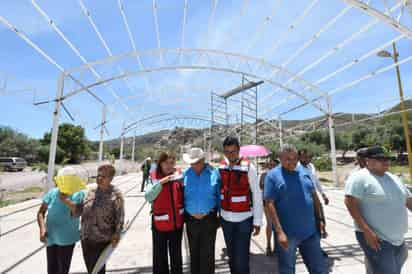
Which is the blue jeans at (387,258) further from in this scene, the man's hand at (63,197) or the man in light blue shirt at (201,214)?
the man's hand at (63,197)

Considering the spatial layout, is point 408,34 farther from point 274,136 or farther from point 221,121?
point 221,121

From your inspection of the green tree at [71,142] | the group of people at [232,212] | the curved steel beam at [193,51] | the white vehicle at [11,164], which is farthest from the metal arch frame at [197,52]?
the green tree at [71,142]

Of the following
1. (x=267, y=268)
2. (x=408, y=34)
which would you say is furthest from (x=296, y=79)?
(x=267, y=268)

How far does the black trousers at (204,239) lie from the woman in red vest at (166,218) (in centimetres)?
15

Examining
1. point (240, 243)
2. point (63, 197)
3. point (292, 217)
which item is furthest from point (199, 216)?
point (63, 197)

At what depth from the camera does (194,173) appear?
2.56m

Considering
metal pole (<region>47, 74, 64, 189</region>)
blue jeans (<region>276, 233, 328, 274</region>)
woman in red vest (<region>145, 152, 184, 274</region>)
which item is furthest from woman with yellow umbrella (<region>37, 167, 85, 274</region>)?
metal pole (<region>47, 74, 64, 189</region>)

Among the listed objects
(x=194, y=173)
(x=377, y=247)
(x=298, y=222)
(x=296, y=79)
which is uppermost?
(x=296, y=79)

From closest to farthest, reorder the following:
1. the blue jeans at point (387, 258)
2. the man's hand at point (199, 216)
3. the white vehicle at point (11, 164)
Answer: the blue jeans at point (387, 258) → the man's hand at point (199, 216) → the white vehicle at point (11, 164)

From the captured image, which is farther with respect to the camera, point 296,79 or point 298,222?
point 296,79

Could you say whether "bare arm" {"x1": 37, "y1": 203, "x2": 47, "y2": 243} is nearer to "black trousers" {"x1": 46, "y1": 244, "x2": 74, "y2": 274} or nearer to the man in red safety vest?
"black trousers" {"x1": 46, "y1": 244, "x2": 74, "y2": 274}

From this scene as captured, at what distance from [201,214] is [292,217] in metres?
0.92

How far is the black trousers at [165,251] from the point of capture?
2500 mm

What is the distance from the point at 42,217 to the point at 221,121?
19509mm
